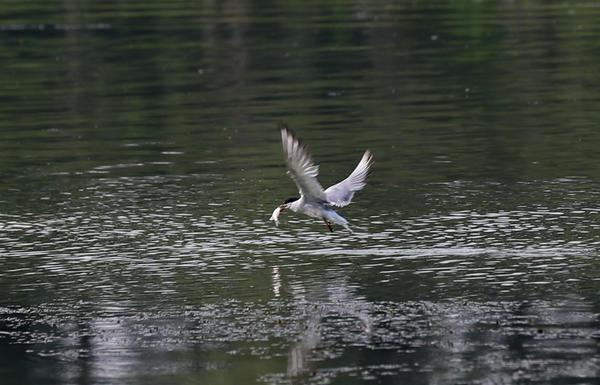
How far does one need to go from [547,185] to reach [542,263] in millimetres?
4957

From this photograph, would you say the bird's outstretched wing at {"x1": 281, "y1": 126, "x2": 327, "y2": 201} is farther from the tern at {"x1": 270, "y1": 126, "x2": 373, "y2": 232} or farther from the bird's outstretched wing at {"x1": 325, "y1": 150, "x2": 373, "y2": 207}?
the bird's outstretched wing at {"x1": 325, "y1": 150, "x2": 373, "y2": 207}

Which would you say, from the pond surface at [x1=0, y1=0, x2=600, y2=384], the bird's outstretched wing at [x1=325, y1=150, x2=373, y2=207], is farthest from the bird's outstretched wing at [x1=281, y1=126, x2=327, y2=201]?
the pond surface at [x1=0, y1=0, x2=600, y2=384]

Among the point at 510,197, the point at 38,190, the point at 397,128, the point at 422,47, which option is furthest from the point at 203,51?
the point at 510,197

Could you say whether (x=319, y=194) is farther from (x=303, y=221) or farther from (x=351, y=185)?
(x=303, y=221)

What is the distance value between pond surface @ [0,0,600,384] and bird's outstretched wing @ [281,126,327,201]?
2.76 ft

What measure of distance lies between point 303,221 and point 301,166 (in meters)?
3.55

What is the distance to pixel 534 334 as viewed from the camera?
14.8m

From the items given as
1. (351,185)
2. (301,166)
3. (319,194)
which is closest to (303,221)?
(351,185)

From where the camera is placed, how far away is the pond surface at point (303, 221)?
14.6m

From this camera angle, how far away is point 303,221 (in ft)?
70.0

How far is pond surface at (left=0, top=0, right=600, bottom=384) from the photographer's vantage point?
14633 millimetres

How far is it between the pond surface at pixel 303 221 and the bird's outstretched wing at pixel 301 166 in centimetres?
84

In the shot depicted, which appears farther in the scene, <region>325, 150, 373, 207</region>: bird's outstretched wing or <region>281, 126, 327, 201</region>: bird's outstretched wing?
<region>325, 150, 373, 207</region>: bird's outstretched wing

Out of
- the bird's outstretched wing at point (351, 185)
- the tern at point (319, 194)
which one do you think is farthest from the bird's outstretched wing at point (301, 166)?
the bird's outstretched wing at point (351, 185)
